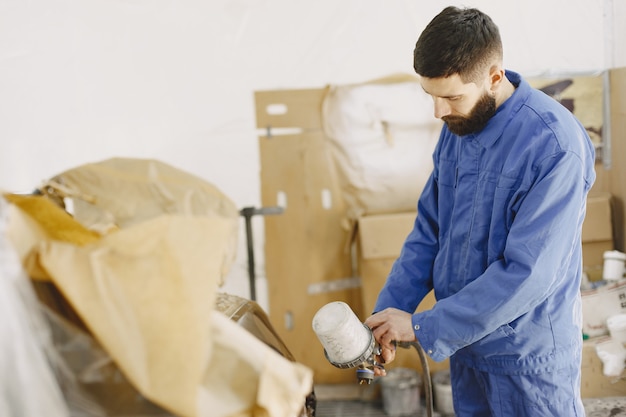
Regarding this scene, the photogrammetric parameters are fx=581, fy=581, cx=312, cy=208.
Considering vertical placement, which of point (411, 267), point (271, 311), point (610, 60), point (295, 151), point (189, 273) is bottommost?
point (271, 311)

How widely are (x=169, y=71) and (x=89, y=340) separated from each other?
2233 millimetres

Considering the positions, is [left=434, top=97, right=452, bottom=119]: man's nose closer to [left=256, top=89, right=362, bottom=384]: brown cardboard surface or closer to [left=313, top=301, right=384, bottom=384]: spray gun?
[left=313, top=301, right=384, bottom=384]: spray gun

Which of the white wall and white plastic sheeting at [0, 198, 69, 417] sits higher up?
the white wall

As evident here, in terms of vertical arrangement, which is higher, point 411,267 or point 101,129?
point 101,129

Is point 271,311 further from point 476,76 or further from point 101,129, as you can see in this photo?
point 476,76

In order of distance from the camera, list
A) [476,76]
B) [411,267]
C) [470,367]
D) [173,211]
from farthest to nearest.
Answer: [411,267], [470,367], [476,76], [173,211]

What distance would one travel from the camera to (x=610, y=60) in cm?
278

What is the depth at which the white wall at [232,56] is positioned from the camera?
2.69 meters

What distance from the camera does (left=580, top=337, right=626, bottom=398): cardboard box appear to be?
256 cm

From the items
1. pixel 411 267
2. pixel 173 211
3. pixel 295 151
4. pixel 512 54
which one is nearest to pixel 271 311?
pixel 295 151

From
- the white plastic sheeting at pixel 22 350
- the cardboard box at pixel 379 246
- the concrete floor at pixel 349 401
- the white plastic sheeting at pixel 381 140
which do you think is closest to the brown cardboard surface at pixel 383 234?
the cardboard box at pixel 379 246

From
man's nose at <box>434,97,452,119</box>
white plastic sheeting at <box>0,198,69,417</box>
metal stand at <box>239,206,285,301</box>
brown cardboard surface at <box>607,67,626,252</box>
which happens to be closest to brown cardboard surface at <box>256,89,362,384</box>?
metal stand at <box>239,206,285,301</box>

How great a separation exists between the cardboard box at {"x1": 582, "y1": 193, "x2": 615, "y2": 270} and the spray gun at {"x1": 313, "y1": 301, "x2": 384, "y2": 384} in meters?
1.86

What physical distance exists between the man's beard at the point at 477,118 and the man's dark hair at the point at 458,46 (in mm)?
72
